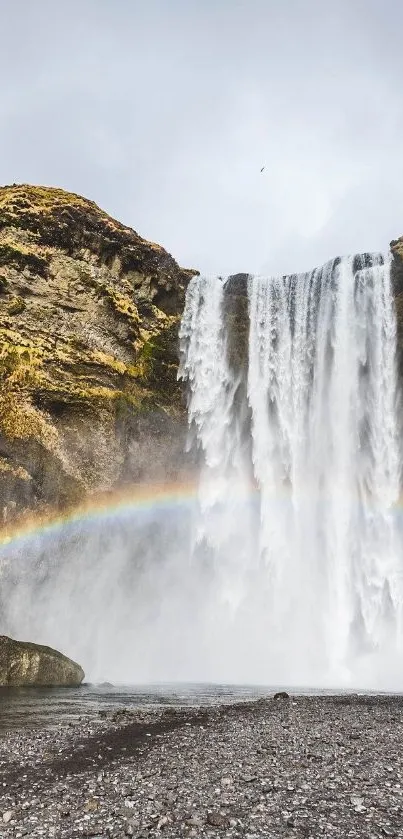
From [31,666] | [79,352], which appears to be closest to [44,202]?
[79,352]

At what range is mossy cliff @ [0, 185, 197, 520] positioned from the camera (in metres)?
32.4

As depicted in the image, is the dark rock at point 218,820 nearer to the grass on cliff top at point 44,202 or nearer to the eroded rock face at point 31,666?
the eroded rock face at point 31,666

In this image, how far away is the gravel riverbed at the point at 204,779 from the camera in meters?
6.29

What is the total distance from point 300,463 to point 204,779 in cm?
2948

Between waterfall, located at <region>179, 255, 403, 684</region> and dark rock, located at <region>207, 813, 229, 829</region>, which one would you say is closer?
dark rock, located at <region>207, 813, 229, 829</region>

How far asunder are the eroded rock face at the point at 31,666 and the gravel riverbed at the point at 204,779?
9875 millimetres

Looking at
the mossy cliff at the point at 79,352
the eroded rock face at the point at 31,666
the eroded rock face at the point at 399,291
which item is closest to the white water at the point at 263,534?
the eroded rock face at the point at 399,291

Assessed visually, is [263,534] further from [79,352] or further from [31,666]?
[31,666]

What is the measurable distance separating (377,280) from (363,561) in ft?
59.6

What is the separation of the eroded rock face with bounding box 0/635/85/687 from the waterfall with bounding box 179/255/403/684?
12.0 metres

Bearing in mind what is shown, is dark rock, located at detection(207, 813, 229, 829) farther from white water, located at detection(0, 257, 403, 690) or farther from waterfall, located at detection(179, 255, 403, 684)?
waterfall, located at detection(179, 255, 403, 684)

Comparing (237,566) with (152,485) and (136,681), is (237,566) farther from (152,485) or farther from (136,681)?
(136,681)

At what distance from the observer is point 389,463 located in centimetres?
3534

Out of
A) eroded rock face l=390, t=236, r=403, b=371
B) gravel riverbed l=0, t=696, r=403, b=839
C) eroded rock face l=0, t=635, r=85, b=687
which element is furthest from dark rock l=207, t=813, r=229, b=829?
eroded rock face l=390, t=236, r=403, b=371
